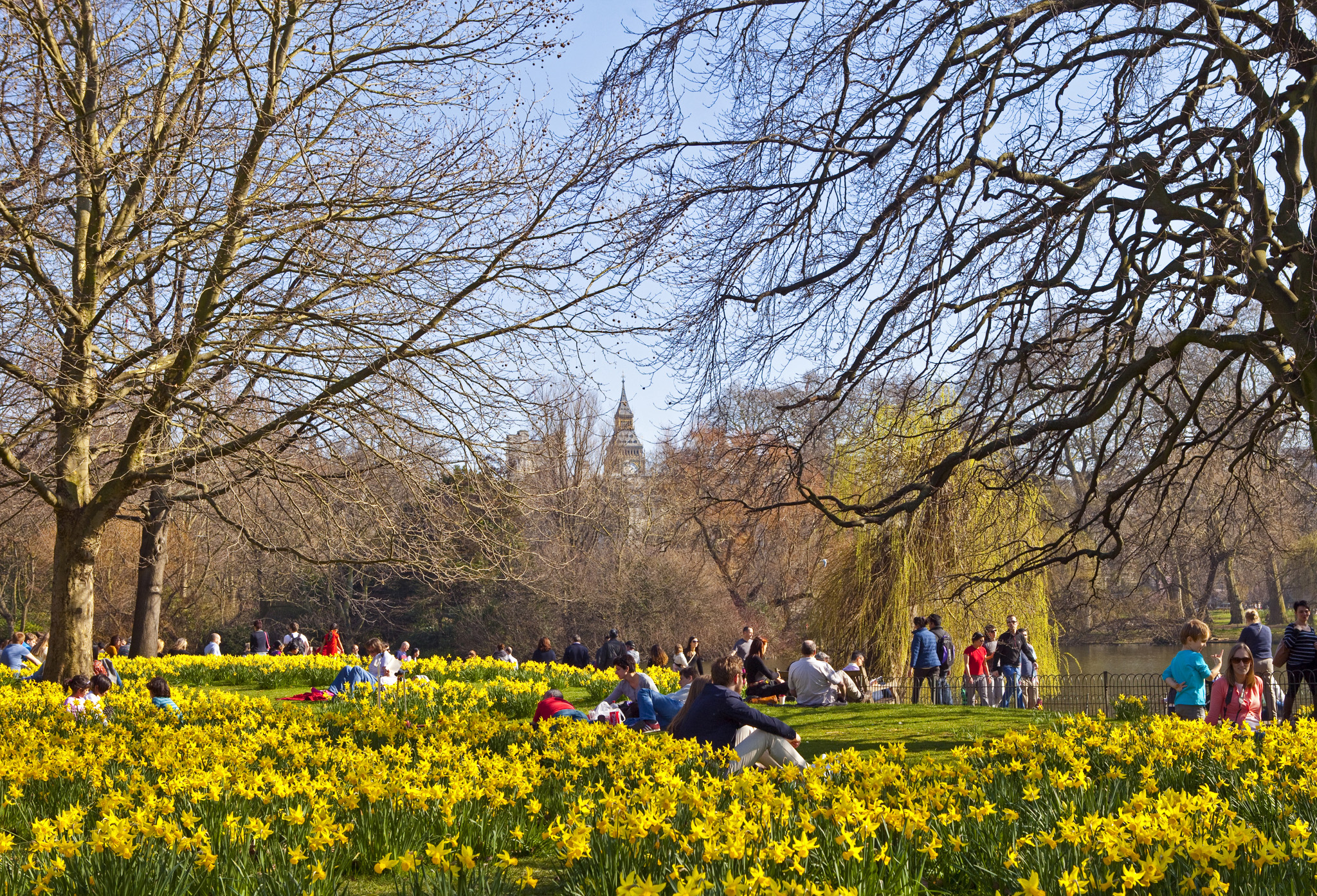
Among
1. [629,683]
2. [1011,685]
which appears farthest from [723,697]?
[1011,685]

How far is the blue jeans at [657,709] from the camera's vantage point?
33.7 feet

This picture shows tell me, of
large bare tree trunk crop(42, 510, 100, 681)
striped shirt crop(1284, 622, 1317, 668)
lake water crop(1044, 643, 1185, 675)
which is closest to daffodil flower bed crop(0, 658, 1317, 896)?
large bare tree trunk crop(42, 510, 100, 681)

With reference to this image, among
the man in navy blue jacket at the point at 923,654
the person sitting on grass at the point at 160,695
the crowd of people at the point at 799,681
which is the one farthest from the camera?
the man in navy blue jacket at the point at 923,654

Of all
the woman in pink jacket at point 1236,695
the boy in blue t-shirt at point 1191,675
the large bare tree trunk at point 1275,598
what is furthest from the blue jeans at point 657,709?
the large bare tree trunk at point 1275,598

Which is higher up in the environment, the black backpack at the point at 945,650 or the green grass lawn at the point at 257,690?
the black backpack at the point at 945,650

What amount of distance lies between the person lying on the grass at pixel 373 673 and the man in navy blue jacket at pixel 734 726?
731 cm

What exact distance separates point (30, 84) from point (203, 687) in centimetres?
917

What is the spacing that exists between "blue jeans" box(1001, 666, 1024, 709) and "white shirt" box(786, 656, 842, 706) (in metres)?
3.22

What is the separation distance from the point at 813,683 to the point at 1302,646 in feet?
17.7

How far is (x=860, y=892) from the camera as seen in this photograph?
10.8 feet

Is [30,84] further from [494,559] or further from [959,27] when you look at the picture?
[959,27]

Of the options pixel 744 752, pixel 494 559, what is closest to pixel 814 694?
pixel 494 559

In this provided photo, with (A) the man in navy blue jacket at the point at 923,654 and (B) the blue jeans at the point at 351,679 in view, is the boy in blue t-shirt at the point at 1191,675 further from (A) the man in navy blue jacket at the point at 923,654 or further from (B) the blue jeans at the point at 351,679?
(B) the blue jeans at the point at 351,679

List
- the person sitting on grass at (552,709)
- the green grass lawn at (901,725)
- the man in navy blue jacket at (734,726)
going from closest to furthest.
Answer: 1. the man in navy blue jacket at (734,726)
2. the person sitting on grass at (552,709)
3. the green grass lawn at (901,725)
